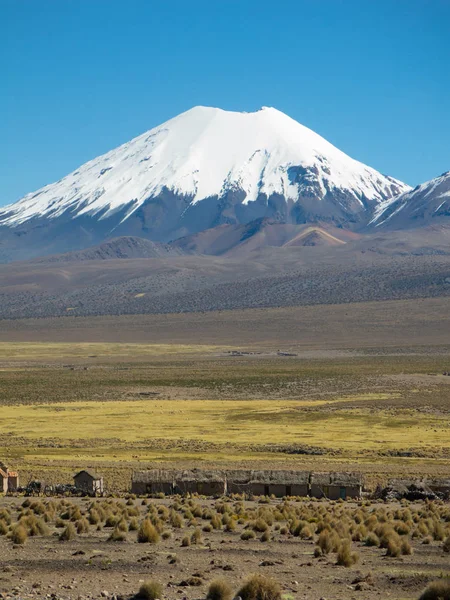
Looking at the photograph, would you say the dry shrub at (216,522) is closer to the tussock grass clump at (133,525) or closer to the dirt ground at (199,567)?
the dirt ground at (199,567)

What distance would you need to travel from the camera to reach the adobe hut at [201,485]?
3412 cm

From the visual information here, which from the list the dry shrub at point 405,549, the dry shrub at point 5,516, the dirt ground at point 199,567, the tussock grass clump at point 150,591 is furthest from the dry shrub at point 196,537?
the tussock grass clump at point 150,591

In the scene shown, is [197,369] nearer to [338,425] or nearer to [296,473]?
[338,425]

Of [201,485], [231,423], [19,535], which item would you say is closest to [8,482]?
[201,485]

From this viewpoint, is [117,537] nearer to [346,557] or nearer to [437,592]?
[346,557]

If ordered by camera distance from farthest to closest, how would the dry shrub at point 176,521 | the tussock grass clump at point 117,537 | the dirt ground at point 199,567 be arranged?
1. the dry shrub at point 176,521
2. the tussock grass clump at point 117,537
3. the dirt ground at point 199,567

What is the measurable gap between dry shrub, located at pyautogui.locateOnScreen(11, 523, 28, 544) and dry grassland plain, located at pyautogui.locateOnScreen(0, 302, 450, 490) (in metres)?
14.1

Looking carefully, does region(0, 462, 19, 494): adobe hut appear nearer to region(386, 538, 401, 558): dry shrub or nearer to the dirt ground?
the dirt ground

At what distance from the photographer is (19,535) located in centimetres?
2219

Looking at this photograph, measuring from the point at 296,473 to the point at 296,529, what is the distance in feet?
37.3

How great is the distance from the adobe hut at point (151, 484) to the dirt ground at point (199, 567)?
9.43 m

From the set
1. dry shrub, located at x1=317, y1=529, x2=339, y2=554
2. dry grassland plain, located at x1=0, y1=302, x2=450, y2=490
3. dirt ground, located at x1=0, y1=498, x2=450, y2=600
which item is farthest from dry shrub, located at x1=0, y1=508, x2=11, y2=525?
dry grassland plain, located at x1=0, y1=302, x2=450, y2=490

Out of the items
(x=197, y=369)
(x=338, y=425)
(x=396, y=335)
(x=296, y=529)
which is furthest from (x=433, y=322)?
(x=296, y=529)

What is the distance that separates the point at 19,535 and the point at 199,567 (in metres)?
4.39
